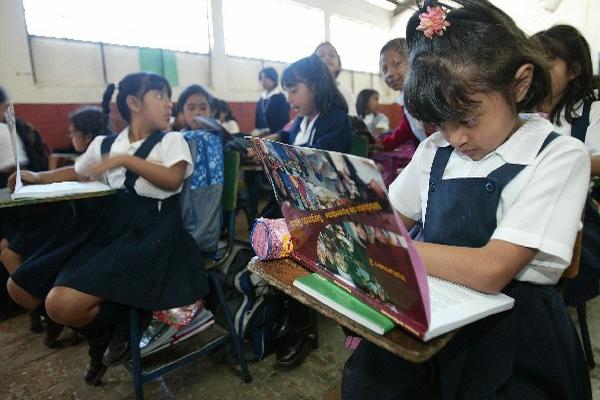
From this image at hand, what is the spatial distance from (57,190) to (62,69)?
11.5 feet

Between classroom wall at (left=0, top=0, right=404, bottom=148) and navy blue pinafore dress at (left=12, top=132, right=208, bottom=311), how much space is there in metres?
2.65

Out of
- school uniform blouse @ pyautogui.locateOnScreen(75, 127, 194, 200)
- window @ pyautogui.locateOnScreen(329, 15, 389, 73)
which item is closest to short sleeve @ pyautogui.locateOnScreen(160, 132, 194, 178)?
school uniform blouse @ pyautogui.locateOnScreen(75, 127, 194, 200)

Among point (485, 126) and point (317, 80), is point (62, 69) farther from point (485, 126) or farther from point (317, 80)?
point (485, 126)

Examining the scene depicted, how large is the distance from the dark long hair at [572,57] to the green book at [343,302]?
1.46 metres

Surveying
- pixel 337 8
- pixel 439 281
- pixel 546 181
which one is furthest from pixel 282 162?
pixel 337 8

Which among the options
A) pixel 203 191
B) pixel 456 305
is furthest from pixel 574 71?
Answer: pixel 203 191

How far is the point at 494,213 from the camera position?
70cm

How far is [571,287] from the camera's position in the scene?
52.9 inches

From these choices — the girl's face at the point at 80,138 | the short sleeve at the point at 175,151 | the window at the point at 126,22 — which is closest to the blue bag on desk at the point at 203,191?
the short sleeve at the point at 175,151

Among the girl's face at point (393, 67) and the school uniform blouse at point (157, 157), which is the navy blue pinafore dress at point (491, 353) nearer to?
the school uniform blouse at point (157, 157)

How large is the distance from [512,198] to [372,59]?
9212 mm

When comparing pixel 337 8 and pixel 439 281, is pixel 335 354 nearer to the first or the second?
pixel 439 281

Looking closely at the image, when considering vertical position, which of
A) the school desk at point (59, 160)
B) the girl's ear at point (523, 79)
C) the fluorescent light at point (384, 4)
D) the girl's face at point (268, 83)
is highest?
the fluorescent light at point (384, 4)

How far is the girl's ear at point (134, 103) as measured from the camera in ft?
5.56
